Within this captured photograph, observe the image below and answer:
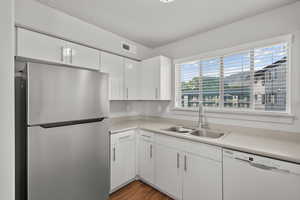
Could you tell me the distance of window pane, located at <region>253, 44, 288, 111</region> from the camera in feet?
5.32

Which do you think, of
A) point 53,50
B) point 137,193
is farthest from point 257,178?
point 53,50

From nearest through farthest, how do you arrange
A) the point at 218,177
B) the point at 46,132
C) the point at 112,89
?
the point at 46,132
the point at 218,177
the point at 112,89

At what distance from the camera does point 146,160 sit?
7.01ft

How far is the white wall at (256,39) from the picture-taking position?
4.99ft

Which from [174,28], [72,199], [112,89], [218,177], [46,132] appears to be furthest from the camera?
[112,89]

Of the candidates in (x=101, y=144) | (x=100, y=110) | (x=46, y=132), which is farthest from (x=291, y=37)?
(x=46, y=132)

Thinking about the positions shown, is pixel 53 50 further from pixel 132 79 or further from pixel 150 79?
pixel 150 79

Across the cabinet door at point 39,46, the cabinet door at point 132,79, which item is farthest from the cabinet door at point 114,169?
the cabinet door at point 39,46

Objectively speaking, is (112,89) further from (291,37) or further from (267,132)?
(291,37)

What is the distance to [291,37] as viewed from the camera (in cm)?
154

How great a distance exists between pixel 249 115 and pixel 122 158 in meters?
1.86

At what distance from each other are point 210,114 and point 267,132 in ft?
2.28

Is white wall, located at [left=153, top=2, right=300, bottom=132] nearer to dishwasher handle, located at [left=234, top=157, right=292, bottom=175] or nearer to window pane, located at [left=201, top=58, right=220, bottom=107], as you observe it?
window pane, located at [left=201, top=58, right=220, bottom=107]

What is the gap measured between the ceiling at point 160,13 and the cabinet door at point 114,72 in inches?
17.1
